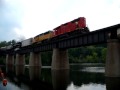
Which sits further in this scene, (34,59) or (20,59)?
(20,59)

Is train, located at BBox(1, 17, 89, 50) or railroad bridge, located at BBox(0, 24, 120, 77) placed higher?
train, located at BBox(1, 17, 89, 50)

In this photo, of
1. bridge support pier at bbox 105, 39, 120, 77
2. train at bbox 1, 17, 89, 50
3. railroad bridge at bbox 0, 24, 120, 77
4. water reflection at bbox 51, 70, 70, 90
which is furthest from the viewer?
train at bbox 1, 17, 89, 50

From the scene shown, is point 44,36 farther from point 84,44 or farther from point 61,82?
point 61,82

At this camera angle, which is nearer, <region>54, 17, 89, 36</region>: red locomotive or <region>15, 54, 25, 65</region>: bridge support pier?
<region>54, 17, 89, 36</region>: red locomotive

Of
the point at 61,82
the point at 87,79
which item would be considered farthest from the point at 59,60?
the point at 61,82

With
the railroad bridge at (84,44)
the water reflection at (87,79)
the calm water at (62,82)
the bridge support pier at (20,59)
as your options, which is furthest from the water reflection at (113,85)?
the bridge support pier at (20,59)

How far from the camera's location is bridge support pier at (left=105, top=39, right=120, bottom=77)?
1632 inches

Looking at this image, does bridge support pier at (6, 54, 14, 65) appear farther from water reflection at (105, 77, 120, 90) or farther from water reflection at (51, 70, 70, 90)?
water reflection at (105, 77, 120, 90)

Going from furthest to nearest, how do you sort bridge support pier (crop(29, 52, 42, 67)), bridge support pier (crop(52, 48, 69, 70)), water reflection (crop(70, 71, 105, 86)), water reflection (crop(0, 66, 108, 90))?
1. bridge support pier (crop(29, 52, 42, 67))
2. bridge support pier (crop(52, 48, 69, 70))
3. water reflection (crop(70, 71, 105, 86))
4. water reflection (crop(0, 66, 108, 90))

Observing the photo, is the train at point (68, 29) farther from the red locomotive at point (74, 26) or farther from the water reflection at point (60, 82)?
the water reflection at point (60, 82)

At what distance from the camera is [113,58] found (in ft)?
138

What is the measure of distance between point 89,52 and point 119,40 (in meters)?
122

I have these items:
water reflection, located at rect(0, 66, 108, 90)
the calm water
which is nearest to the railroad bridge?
the calm water

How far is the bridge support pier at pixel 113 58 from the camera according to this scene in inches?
1632
